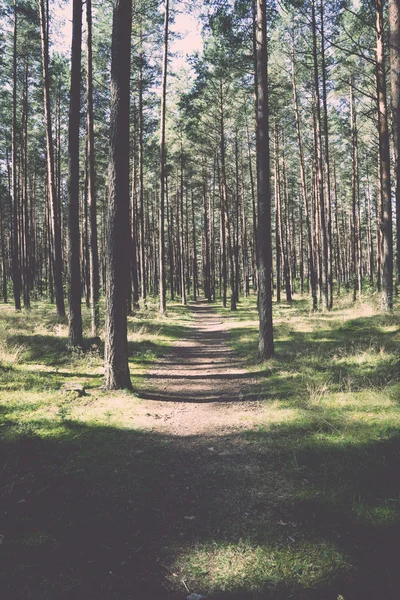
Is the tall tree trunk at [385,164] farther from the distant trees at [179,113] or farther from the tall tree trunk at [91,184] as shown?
the tall tree trunk at [91,184]

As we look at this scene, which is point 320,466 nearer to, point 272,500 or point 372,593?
point 272,500

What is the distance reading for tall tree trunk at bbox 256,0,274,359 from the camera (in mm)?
8719

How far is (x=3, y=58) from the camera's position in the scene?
58.0 ft

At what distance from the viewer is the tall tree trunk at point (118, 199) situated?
642cm

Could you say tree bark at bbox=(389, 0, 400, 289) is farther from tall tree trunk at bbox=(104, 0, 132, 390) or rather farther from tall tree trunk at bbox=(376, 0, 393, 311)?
tall tree trunk at bbox=(376, 0, 393, 311)

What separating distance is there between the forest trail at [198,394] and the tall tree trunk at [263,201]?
131 centimetres

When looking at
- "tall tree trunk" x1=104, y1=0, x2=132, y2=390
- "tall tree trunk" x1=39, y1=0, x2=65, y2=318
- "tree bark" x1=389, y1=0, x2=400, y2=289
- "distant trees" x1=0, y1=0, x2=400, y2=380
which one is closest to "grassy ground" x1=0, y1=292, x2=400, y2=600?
"tall tree trunk" x1=104, y1=0, x2=132, y2=390

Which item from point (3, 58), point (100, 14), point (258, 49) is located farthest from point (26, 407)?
point (3, 58)

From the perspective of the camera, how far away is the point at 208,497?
3.54 m

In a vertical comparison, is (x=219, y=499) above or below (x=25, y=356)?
below

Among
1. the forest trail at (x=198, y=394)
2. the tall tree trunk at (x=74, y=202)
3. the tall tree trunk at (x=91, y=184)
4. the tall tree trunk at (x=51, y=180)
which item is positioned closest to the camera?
the forest trail at (x=198, y=394)

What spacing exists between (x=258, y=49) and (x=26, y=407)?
10117 mm

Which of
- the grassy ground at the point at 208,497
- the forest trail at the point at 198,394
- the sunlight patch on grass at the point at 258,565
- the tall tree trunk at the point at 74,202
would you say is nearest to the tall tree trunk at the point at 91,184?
the tall tree trunk at the point at 74,202

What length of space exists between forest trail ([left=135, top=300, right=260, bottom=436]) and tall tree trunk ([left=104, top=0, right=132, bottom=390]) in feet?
3.70
